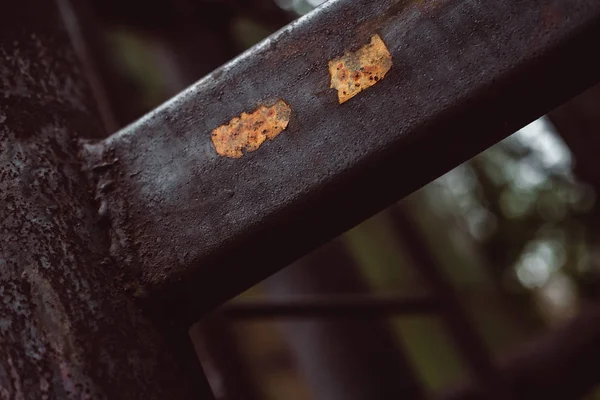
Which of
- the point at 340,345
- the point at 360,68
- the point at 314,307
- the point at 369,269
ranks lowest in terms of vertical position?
the point at 340,345

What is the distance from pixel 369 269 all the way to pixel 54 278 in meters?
5.22

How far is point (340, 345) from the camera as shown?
7.03ft

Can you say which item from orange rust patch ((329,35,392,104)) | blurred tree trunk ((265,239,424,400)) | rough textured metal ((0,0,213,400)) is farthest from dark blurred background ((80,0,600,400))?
rough textured metal ((0,0,213,400))

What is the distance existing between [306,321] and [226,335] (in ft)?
1.87

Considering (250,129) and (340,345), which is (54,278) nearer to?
(250,129)

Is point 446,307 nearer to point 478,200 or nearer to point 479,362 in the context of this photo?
point 479,362

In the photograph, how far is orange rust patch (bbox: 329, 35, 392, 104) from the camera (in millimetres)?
688

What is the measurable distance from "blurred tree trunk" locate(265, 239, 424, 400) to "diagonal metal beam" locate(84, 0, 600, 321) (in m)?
1.35

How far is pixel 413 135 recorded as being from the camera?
67cm

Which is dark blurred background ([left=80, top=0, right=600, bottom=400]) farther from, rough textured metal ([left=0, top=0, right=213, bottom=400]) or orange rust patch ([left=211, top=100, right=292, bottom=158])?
rough textured metal ([left=0, top=0, right=213, bottom=400])

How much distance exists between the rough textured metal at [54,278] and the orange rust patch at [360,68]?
34 centimetres

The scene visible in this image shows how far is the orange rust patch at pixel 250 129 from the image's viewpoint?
0.72 m

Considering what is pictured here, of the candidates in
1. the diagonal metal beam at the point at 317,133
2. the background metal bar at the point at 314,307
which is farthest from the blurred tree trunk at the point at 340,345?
the diagonal metal beam at the point at 317,133

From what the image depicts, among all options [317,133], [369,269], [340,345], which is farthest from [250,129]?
[369,269]
